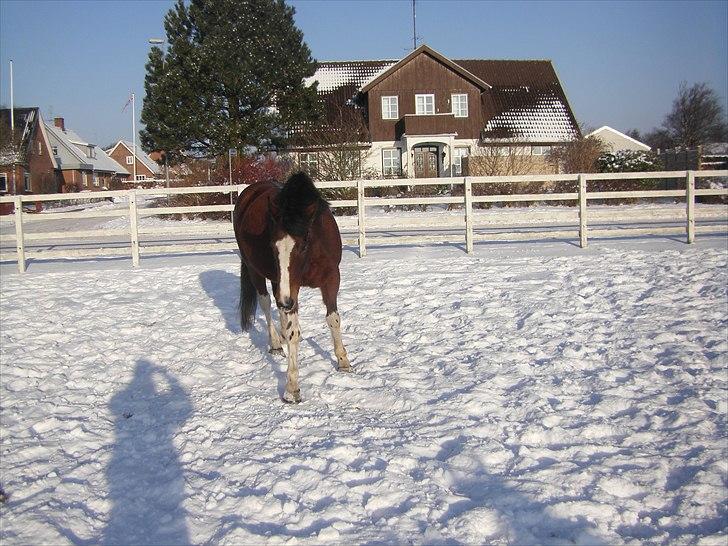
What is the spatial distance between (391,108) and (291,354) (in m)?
32.9

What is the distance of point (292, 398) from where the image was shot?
16.8ft

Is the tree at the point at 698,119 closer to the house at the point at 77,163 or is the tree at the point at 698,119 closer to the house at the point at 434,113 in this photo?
the house at the point at 434,113

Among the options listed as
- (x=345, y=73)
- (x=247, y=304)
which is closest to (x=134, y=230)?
(x=247, y=304)

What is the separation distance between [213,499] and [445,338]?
11.7 feet

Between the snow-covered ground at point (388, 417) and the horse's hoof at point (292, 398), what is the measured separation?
9cm

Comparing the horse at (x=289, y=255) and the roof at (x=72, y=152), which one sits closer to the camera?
the horse at (x=289, y=255)

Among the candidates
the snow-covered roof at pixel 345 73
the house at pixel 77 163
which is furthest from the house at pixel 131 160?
the snow-covered roof at pixel 345 73

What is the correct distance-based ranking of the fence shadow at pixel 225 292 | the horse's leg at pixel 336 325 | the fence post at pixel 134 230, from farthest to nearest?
the fence post at pixel 134 230
the fence shadow at pixel 225 292
the horse's leg at pixel 336 325

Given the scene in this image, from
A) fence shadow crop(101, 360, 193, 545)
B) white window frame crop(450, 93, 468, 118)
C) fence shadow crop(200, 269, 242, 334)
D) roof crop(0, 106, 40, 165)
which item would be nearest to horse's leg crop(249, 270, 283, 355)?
fence shadow crop(200, 269, 242, 334)

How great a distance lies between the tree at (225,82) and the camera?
91.1ft

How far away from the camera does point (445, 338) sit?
263 inches

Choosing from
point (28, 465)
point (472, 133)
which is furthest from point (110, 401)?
point (472, 133)

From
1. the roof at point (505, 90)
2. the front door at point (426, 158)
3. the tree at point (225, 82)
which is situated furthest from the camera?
the roof at point (505, 90)

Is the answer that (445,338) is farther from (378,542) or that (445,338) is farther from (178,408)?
(378,542)
